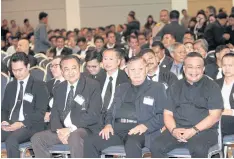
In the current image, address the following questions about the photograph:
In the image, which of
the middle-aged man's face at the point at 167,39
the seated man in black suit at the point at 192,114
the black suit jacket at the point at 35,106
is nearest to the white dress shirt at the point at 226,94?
the seated man in black suit at the point at 192,114

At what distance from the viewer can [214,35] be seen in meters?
10.0

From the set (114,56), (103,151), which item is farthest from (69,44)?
(103,151)

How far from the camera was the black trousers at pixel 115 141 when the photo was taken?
469 cm

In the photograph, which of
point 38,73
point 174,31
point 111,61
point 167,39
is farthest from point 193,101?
point 174,31

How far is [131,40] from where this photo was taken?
387 inches

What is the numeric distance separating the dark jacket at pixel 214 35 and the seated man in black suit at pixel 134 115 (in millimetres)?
5201

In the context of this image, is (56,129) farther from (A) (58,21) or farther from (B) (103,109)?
(A) (58,21)

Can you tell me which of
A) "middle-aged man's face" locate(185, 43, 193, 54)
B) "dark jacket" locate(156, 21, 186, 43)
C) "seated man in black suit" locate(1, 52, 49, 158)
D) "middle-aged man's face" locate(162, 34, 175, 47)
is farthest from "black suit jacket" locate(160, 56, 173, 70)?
"dark jacket" locate(156, 21, 186, 43)

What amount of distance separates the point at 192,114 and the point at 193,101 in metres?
0.11

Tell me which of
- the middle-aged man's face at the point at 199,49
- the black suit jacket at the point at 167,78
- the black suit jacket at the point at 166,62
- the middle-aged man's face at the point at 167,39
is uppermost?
the middle-aged man's face at the point at 167,39

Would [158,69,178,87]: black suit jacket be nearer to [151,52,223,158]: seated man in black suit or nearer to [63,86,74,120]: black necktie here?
[151,52,223,158]: seated man in black suit

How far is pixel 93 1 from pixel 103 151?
541 inches

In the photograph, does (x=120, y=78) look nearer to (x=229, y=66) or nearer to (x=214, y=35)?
(x=229, y=66)

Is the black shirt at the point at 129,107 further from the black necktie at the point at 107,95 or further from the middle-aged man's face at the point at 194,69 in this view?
the middle-aged man's face at the point at 194,69
